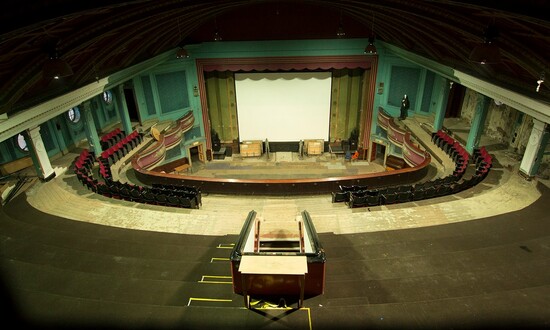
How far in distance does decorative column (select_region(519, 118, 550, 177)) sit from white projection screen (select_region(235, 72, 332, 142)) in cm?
960

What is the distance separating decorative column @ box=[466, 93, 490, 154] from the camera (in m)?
11.6

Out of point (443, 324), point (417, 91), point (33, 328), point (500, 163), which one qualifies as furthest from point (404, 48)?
point (33, 328)

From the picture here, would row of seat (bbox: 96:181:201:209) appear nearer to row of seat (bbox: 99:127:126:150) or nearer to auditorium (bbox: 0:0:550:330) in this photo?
auditorium (bbox: 0:0:550:330)

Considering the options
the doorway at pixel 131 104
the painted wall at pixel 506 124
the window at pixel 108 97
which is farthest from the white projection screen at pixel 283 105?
the painted wall at pixel 506 124

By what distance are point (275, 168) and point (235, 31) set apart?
6.91 meters

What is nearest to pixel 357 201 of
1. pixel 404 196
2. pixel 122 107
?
pixel 404 196

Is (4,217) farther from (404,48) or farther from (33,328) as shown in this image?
(404,48)

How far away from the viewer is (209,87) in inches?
704

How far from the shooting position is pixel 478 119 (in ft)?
38.9

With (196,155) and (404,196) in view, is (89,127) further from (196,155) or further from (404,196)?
(404,196)

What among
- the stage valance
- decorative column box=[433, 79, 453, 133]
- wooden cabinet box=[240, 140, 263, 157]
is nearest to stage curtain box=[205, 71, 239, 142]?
wooden cabinet box=[240, 140, 263, 157]

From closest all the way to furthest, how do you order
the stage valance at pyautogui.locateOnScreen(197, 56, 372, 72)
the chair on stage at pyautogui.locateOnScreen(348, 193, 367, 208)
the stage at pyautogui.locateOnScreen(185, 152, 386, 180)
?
the chair on stage at pyautogui.locateOnScreen(348, 193, 367, 208) → the stage valance at pyautogui.locateOnScreen(197, 56, 372, 72) → the stage at pyautogui.locateOnScreen(185, 152, 386, 180)

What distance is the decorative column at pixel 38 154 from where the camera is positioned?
10250 mm

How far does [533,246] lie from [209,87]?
49.5ft
